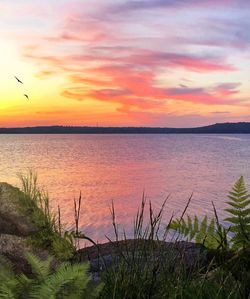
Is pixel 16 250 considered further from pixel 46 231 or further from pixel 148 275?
pixel 148 275

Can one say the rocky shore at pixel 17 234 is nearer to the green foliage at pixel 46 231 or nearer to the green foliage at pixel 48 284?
the green foliage at pixel 46 231

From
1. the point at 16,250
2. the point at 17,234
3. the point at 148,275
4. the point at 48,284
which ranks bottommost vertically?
the point at 16,250

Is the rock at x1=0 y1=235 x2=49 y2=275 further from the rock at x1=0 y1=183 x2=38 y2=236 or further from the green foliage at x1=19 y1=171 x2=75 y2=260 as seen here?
the rock at x1=0 y1=183 x2=38 y2=236

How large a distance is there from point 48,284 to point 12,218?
26.7ft

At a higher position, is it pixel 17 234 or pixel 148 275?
pixel 148 275

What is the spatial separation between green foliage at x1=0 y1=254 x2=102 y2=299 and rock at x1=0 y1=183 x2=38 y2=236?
7407 mm

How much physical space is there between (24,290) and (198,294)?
114 centimetres

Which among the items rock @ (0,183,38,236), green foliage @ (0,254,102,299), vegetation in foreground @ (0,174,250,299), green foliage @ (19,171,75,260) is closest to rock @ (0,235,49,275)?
green foliage @ (19,171,75,260)

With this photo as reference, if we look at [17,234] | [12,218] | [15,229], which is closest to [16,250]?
[17,234]

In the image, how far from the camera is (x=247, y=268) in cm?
455

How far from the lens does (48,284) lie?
2699mm

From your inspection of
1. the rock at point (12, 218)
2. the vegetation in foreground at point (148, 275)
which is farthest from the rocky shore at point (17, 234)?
the vegetation in foreground at point (148, 275)

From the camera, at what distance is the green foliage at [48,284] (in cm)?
270

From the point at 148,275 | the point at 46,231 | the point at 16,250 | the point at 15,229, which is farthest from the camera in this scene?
the point at 15,229
